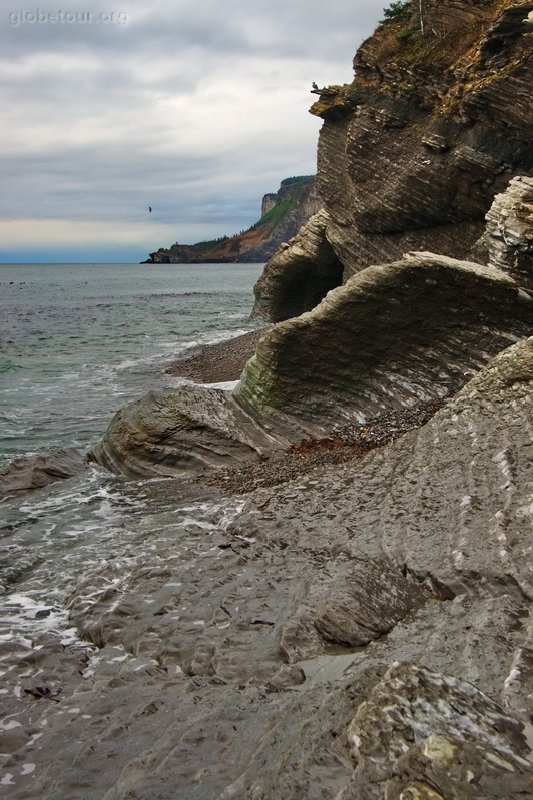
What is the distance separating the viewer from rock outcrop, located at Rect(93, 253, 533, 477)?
12.9 metres

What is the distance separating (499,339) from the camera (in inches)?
517

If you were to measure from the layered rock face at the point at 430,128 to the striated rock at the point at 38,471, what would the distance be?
14.1 meters

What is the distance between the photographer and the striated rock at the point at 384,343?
1288 centimetres

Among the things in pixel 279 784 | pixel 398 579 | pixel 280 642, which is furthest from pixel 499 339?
pixel 279 784

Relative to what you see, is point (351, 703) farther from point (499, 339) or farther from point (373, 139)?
point (373, 139)

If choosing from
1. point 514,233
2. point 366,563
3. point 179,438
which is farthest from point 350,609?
point 514,233

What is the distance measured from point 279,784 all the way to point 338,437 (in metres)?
9.01

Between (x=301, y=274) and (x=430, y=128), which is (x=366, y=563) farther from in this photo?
(x=301, y=274)

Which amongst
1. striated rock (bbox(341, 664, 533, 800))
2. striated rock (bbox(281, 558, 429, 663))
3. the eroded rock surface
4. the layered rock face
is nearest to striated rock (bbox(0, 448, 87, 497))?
the eroded rock surface

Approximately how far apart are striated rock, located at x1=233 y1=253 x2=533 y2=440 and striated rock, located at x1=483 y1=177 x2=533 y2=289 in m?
0.94

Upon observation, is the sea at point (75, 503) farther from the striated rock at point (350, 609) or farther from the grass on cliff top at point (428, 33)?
the grass on cliff top at point (428, 33)

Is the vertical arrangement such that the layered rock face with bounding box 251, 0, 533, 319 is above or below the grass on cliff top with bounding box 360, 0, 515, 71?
below

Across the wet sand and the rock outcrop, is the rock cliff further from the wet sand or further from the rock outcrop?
the wet sand

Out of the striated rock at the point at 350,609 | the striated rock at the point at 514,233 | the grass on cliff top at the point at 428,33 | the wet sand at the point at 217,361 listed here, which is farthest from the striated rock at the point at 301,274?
the striated rock at the point at 350,609
